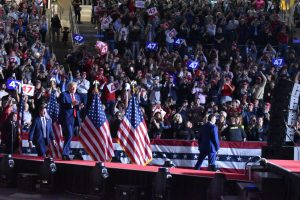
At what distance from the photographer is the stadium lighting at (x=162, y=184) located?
1581 centimetres

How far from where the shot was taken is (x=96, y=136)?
1897 cm

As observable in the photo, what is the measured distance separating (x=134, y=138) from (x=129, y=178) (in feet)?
8.55

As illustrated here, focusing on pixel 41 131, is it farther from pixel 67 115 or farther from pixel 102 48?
pixel 102 48

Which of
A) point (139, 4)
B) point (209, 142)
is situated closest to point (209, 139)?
point (209, 142)

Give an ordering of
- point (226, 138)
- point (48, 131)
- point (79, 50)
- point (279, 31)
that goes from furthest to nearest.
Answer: point (279, 31)
point (79, 50)
point (226, 138)
point (48, 131)

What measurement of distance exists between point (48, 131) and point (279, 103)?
6662 mm

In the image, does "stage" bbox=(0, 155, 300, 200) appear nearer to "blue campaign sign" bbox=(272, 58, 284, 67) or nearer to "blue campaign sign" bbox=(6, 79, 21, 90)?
"blue campaign sign" bbox=(6, 79, 21, 90)

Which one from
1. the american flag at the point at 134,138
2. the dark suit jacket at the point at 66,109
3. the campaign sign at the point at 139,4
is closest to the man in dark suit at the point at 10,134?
the dark suit jacket at the point at 66,109

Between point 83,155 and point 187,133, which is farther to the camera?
point 187,133

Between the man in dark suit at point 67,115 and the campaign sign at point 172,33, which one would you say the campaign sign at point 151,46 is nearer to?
the campaign sign at point 172,33

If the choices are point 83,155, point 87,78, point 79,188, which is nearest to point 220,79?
point 87,78

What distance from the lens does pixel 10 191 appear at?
17984mm

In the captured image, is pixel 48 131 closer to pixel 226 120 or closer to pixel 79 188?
pixel 79 188

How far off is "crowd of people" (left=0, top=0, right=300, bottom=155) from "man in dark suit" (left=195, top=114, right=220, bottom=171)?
2.36m
